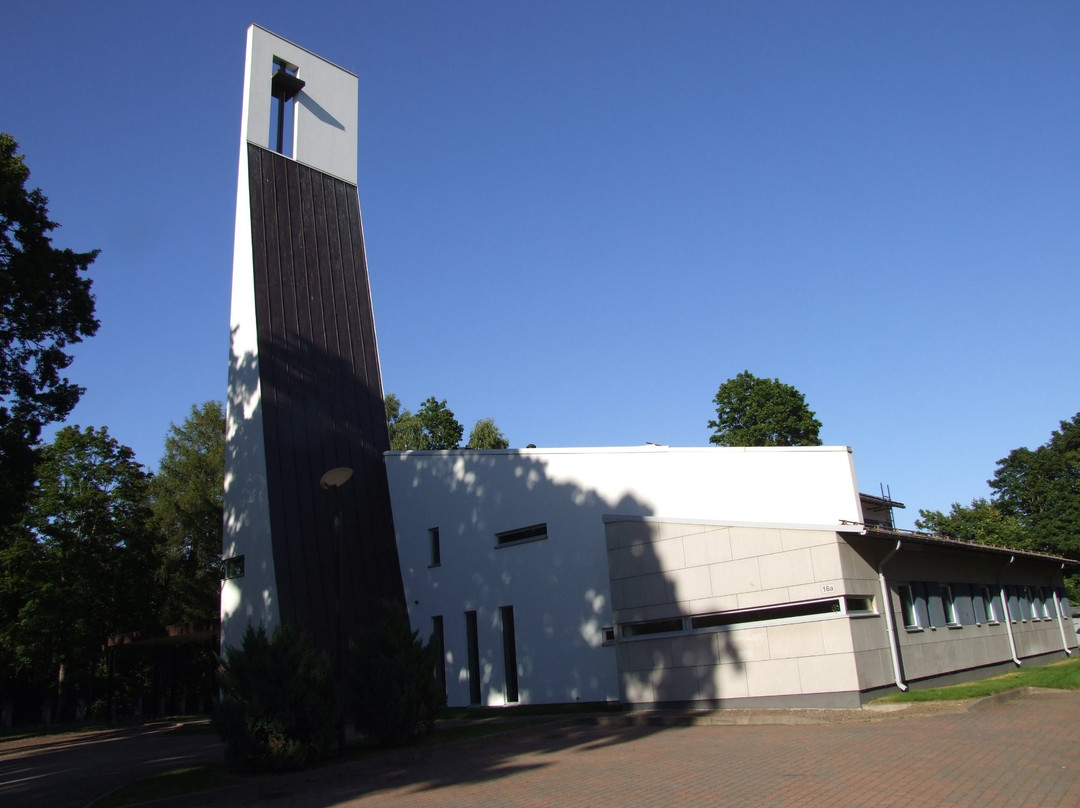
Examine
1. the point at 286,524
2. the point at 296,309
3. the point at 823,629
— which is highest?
the point at 296,309

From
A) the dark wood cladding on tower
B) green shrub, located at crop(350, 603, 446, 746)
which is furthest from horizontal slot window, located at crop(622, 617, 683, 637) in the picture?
the dark wood cladding on tower

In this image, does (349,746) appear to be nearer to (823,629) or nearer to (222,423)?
(823,629)

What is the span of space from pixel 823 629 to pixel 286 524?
1301 cm

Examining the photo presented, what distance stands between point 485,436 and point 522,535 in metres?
22.3

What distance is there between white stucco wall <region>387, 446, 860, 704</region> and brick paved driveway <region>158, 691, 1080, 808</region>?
546 cm

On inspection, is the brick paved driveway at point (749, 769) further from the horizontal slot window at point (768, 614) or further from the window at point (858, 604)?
the horizontal slot window at point (768, 614)

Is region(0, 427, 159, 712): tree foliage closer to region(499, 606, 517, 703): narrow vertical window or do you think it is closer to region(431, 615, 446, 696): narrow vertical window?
region(431, 615, 446, 696): narrow vertical window

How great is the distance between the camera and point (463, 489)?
21953mm

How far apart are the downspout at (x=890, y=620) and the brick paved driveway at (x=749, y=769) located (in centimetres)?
175

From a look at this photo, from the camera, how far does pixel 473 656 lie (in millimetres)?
21375

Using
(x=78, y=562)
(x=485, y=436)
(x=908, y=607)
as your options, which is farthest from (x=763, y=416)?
(x=78, y=562)

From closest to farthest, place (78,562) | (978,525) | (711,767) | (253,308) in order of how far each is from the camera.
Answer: (711,767), (253,308), (78,562), (978,525)

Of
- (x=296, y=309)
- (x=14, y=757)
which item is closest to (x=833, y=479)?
(x=296, y=309)

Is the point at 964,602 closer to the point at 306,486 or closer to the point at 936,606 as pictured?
the point at 936,606
